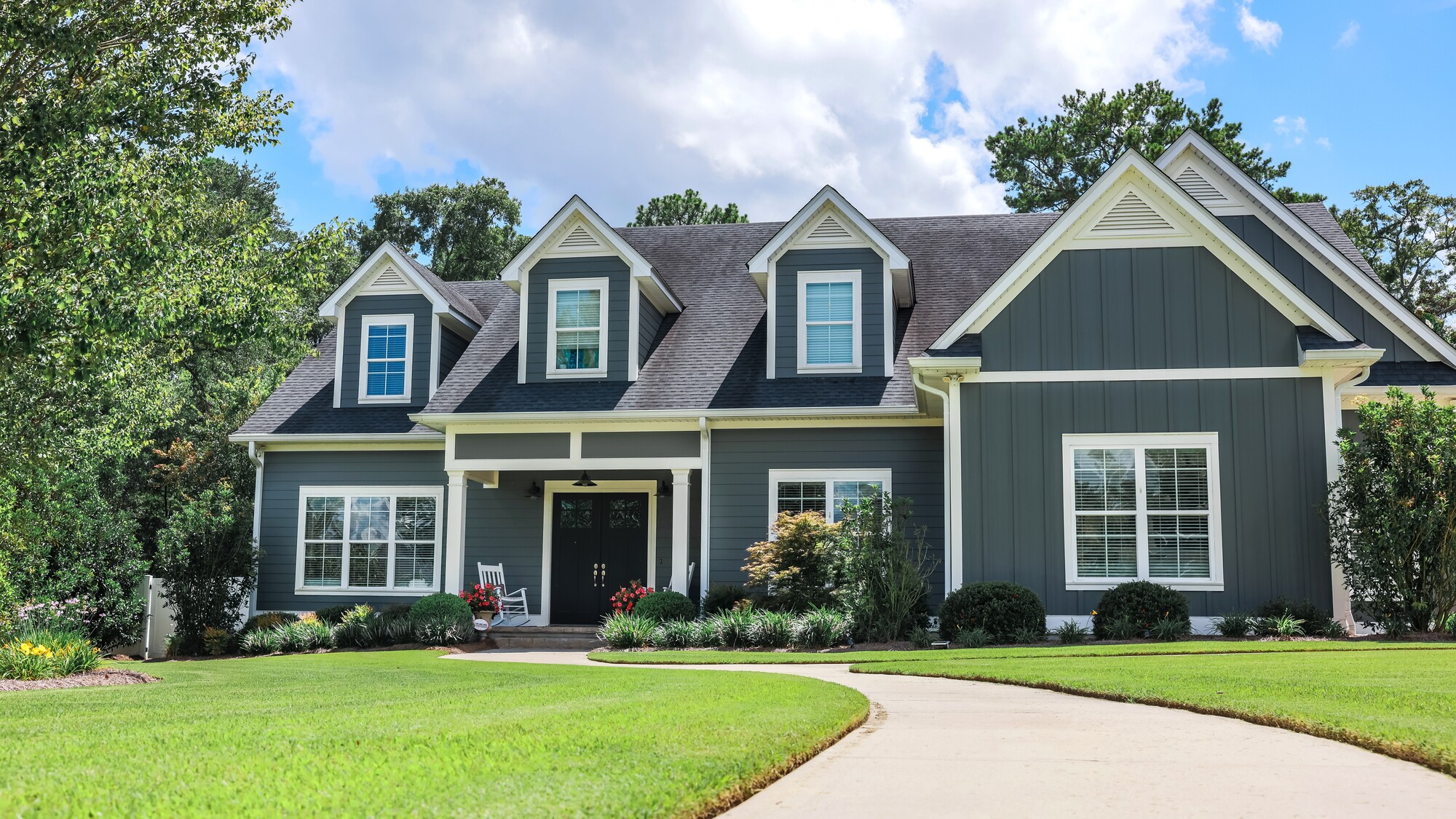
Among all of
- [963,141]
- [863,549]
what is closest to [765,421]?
[863,549]

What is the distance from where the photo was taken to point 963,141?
3406cm

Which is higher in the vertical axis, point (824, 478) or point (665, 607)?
point (824, 478)

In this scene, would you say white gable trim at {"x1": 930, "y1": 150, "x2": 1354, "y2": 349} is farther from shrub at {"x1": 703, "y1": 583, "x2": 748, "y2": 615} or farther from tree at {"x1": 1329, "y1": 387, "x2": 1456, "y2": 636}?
shrub at {"x1": 703, "y1": 583, "x2": 748, "y2": 615}

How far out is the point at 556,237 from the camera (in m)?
18.4

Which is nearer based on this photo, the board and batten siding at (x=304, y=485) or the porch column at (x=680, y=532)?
the porch column at (x=680, y=532)

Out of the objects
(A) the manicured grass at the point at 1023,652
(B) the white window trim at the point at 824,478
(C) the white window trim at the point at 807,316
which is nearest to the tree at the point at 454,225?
(C) the white window trim at the point at 807,316

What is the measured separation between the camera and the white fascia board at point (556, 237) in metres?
18.1

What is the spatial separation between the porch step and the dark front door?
4.27 feet

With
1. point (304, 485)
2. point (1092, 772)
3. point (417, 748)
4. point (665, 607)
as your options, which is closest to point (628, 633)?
point (665, 607)

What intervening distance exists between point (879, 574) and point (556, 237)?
7789mm

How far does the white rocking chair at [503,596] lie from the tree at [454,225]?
73.0ft

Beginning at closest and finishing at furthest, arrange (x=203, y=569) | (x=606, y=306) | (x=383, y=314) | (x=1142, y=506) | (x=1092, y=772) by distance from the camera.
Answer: (x=1092, y=772), (x=1142, y=506), (x=606, y=306), (x=203, y=569), (x=383, y=314)

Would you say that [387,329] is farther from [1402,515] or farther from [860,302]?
[1402,515]

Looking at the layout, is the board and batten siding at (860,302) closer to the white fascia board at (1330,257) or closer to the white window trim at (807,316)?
the white window trim at (807,316)
